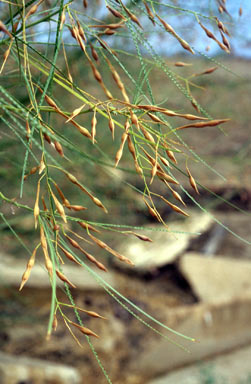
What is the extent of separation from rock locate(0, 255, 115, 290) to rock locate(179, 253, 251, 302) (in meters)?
0.61

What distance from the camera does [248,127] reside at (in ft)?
23.3

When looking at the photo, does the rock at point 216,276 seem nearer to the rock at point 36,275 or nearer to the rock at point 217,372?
the rock at point 217,372

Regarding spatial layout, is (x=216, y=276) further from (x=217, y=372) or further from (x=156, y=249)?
(x=217, y=372)

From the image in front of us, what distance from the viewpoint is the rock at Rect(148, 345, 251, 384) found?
3.26 m

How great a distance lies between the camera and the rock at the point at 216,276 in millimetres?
3795

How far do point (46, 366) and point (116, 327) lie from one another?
3.27 feet

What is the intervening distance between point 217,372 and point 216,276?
2.42 ft

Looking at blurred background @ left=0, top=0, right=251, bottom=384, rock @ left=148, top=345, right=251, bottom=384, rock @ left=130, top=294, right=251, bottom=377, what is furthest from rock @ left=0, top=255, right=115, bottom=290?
rock @ left=148, top=345, right=251, bottom=384

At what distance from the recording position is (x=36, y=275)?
3410 millimetres

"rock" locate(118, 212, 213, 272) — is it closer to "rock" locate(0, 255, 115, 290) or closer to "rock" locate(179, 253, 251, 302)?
"rock" locate(179, 253, 251, 302)

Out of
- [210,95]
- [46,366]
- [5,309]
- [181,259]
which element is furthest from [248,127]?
[46,366]

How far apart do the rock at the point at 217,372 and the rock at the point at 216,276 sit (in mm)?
384

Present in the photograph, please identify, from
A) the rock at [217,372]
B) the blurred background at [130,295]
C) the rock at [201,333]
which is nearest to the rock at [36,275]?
the blurred background at [130,295]

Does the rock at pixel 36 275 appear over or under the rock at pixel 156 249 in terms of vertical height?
over
